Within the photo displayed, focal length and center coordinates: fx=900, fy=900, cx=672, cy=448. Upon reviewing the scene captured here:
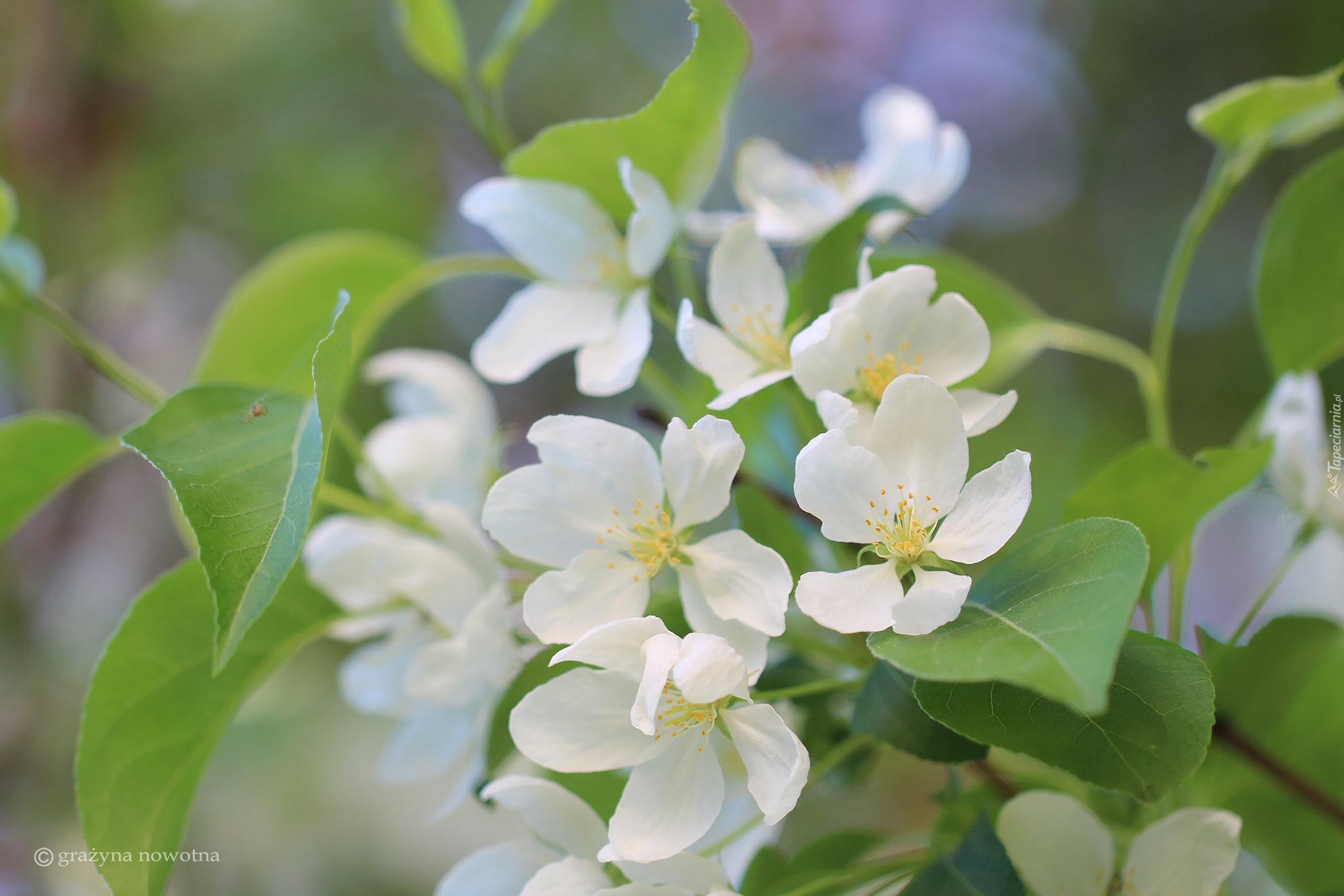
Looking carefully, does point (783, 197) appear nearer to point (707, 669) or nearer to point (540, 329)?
point (540, 329)

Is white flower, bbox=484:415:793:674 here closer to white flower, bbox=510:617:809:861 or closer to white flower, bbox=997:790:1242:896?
white flower, bbox=510:617:809:861

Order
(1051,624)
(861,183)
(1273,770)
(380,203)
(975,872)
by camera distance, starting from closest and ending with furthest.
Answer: (1051,624)
(975,872)
(1273,770)
(861,183)
(380,203)

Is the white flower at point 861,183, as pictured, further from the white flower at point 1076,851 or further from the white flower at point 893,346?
the white flower at point 1076,851

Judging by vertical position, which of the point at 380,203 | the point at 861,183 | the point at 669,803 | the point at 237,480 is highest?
the point at 861,183

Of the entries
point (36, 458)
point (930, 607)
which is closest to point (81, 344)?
point (36, 458)

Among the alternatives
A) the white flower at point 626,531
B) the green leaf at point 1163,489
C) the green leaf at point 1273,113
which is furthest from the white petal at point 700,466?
the green leaf at point 1273,113

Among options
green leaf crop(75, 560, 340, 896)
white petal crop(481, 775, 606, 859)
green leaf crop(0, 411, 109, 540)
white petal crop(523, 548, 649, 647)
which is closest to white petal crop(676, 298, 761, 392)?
white petal crop(523, 548, 649, 647)

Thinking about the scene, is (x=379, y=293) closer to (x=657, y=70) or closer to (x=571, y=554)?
(x=571, y=554)
